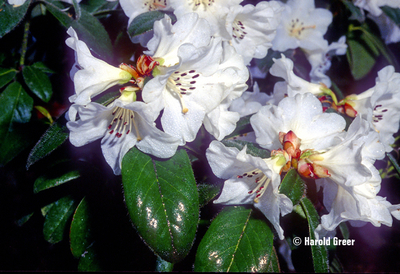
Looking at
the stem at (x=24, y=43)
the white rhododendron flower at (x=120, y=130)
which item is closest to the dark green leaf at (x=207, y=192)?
the white rhododendron flower at (x=120, y=130)

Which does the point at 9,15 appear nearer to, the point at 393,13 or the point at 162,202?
the point at 162,202

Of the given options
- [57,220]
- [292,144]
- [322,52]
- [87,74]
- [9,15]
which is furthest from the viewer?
[322,52]

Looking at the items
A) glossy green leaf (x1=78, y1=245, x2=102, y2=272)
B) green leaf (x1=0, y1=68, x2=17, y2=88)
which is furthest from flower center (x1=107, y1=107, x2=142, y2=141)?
green leaf (x1=0, y1=68, x2=17, y2=88)

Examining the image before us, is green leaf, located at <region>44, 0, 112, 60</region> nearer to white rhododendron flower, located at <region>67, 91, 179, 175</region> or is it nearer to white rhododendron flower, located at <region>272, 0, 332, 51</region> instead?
white rhododendron flower, located at <region>67, 91, 179, 175</region>

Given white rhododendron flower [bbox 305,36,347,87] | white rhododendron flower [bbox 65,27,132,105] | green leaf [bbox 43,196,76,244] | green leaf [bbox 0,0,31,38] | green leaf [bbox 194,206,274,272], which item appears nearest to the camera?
white rhododendron flower [bbox 65,27,132,105]

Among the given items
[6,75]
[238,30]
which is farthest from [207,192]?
[6,75]

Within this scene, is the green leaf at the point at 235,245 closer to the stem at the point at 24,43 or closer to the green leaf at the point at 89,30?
the green leaf at the point at 89,30
